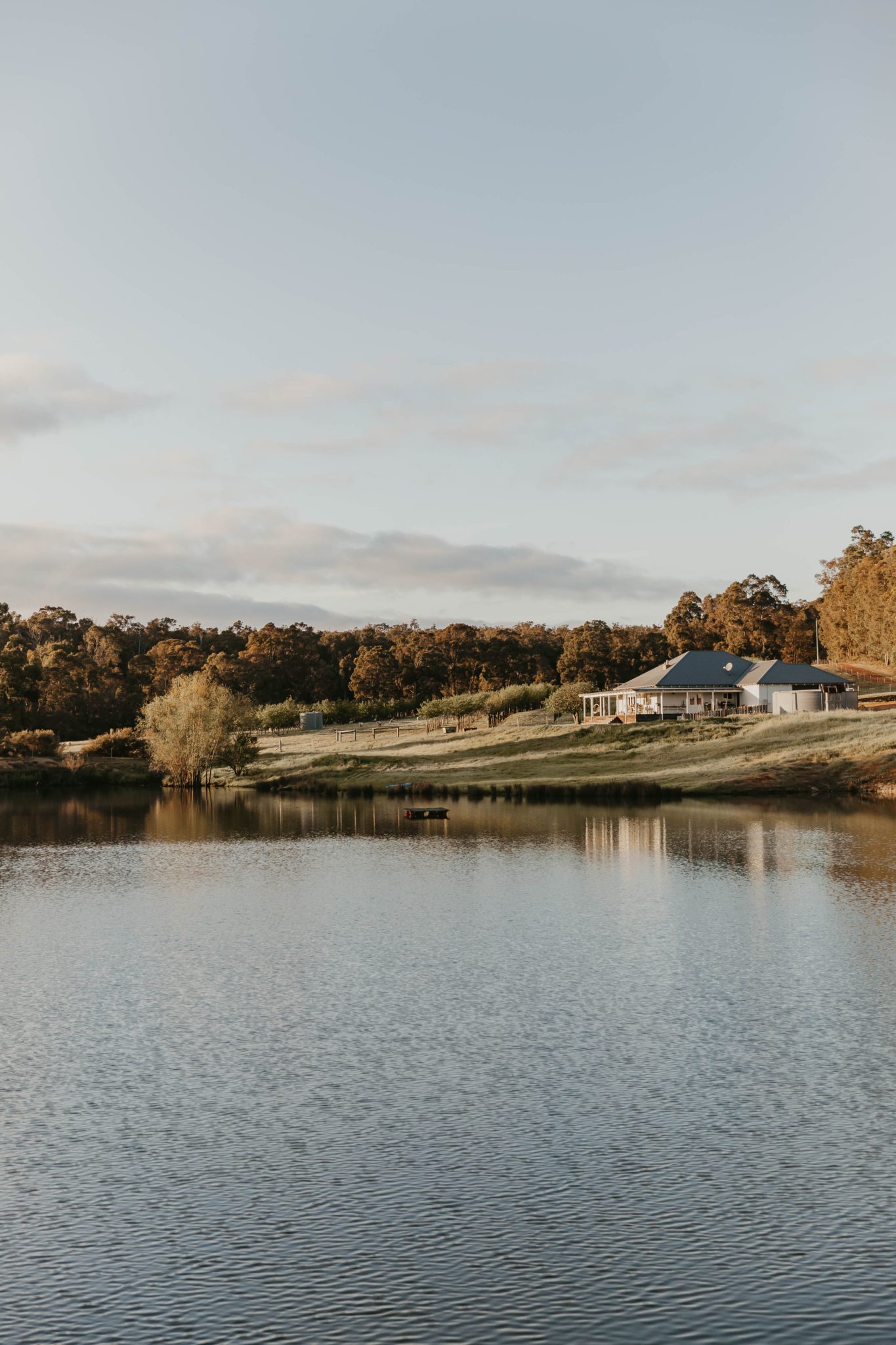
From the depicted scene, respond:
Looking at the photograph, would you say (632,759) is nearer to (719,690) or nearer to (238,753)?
(719,690)

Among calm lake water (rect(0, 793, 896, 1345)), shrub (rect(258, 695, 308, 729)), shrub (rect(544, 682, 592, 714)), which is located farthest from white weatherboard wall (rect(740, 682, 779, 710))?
calm lake water (rect(0, 793, 896, 1345))

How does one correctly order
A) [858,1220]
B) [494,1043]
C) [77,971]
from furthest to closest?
1. [77,971]
2. [494,1043]
3. [858,1220]

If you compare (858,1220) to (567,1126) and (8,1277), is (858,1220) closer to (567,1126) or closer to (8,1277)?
(567,1126)

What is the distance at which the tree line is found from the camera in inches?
5320

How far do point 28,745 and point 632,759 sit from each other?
5390 centimetres

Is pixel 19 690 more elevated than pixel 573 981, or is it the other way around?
pixel 19 690

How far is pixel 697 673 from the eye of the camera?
107 metres

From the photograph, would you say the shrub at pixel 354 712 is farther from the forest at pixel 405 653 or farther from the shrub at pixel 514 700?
the shrub at pixel 514 700

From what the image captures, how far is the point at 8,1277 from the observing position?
11039 mm

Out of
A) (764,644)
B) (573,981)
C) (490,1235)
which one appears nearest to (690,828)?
(573,981)

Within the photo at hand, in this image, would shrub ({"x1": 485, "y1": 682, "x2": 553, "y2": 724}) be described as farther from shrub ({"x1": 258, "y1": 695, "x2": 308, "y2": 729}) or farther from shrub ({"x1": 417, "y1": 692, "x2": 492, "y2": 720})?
shrub ({"x1": 258, "y1": 695, "x2": 308, "y2": 729})

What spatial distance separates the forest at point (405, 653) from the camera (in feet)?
421

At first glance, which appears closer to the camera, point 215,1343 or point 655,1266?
point 215,1343

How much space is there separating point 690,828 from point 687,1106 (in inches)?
1536
